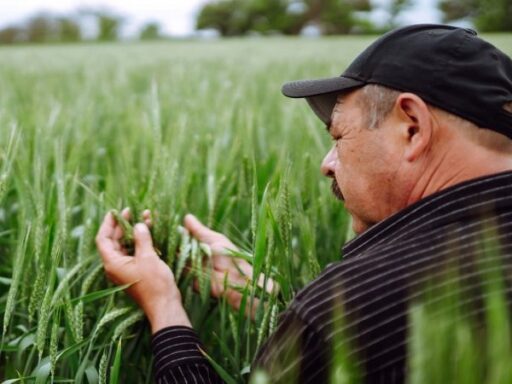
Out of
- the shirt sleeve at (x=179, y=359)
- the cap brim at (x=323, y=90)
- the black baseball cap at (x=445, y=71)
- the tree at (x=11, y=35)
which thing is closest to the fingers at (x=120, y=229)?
the shirt sleeve at (x=179, y=359)

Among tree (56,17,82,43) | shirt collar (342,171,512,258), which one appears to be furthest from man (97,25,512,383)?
tree (56,17,82,43)

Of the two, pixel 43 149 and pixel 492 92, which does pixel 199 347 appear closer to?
pixel 492 92

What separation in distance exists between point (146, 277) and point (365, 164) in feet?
1.34

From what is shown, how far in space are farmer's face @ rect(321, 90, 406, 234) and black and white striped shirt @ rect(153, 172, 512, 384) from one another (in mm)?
116

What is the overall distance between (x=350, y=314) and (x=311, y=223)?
61cm

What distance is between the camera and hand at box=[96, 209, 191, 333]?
4.03ft

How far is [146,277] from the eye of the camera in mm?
1252

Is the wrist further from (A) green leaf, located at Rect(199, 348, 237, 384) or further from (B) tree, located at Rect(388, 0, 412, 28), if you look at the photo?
(B) tree, located at Rect(388, 0, 412, 28)

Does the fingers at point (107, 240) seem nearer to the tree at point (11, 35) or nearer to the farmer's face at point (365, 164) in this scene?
the farmer's face at point (365, 164)

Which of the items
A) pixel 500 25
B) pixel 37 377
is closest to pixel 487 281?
pixel 37 377

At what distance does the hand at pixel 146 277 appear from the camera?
1.23m

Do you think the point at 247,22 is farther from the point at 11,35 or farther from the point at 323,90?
the point at 323,90

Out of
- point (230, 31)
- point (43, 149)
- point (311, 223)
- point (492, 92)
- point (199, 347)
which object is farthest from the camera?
point (230, 31)

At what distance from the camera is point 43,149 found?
166 centimetres
